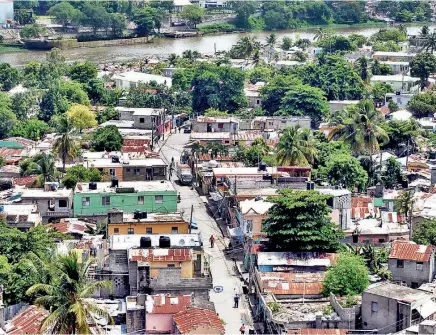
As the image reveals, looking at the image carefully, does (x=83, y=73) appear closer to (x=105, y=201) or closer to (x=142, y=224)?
(x=105, y=201)

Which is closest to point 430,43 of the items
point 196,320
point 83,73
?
point 83,73

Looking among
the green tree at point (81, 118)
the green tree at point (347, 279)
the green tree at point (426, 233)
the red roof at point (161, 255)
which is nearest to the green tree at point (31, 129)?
the green tree at point (81, 118)

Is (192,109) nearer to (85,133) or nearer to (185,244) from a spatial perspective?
(85,133)

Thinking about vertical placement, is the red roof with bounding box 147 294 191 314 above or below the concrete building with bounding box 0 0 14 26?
below

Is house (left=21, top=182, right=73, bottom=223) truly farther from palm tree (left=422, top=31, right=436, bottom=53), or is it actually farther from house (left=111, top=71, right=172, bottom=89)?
palm tree (left=422, top=31, right=436, bottom=53)

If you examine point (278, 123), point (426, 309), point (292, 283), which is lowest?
point (278, 123)

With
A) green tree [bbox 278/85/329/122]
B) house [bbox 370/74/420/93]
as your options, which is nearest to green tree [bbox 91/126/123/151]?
green tree [bbox 278/85/329/122]
